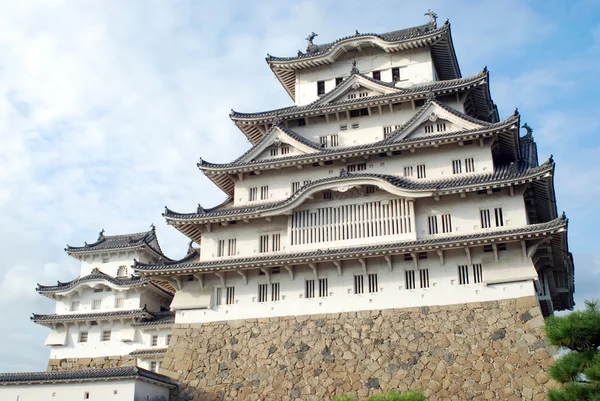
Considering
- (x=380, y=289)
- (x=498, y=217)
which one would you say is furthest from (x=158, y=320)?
(x=498, y=217)

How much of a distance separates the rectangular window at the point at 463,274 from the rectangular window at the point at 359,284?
12.8 feet

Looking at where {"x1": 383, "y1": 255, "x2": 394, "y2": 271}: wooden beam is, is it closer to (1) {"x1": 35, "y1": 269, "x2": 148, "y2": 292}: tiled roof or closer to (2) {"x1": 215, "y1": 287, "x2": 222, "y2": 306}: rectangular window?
(2) {"x1": 215, "y1": 287, "x2": 222, "y2": 306}: rectangular window

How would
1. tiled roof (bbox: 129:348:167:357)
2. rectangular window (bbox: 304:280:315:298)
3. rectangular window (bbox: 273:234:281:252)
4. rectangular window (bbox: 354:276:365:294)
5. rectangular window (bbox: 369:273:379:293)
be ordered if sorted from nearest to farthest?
1. rectangular window (bbox: 369:273:379:293)
2. rectangular window (bbox: 354:276:365:294)
3. rectangular window (bbox: 304:280:315:298)
4. rectangular window (bbox: 273:234:281:252)
5. tiled roof (bbox: 129:348:167:357)

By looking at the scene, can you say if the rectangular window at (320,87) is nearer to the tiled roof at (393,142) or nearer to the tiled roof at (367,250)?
the tiled roof at (393,142)

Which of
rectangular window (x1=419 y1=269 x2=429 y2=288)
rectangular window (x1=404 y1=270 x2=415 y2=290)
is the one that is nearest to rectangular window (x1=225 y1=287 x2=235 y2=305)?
rectangular window (x1=404 y1=270 x2=415 y2=290)

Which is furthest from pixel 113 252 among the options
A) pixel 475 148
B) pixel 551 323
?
pixel 551 323

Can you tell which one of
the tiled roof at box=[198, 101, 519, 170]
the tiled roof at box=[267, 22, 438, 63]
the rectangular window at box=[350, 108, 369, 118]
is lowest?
the tiled roof at box=[198, 101, 519, 170]

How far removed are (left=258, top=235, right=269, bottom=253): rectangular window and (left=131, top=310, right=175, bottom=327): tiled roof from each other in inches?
451

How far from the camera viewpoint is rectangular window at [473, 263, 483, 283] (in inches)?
998

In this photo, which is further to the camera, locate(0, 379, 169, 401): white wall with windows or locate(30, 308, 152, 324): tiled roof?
locate(30, 308, 152, 324): tiled roof

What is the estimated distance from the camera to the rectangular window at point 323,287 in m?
27.0

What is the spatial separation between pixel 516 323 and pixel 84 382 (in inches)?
661

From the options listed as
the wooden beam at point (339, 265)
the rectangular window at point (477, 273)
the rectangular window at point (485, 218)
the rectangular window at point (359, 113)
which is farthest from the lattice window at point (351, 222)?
the rectangular window at point (359, 113)

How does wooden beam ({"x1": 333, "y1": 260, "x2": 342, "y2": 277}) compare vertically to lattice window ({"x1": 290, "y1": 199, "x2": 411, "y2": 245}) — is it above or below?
below
